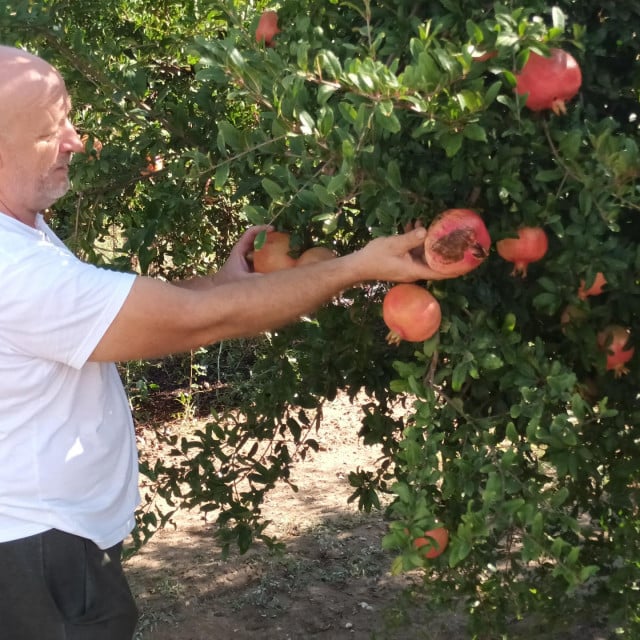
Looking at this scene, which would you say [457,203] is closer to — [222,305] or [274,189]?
[274,189]

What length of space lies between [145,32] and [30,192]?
1.28 m

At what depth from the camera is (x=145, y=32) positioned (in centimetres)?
302

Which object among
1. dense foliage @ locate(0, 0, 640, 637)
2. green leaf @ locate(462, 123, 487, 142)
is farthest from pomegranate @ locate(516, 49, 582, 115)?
green leaf @ locate(462, 123, 487, 142)

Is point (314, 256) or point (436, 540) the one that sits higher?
point (314, 256)

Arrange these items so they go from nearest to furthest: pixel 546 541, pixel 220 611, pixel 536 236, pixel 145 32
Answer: pixel 546 541 → pixel 536 236 → pixel 145 32 → pixel 220 611

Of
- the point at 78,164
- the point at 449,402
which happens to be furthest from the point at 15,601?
the point at 78,164

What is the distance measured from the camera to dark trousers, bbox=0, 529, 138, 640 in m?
1.90

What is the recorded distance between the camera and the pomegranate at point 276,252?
199 centimetres

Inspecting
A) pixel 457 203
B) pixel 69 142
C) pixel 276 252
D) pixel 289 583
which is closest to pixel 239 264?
pixel 276 252

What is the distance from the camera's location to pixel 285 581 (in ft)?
12.9

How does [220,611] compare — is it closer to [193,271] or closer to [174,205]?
[193,271]

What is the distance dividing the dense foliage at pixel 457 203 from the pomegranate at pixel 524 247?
21 mm

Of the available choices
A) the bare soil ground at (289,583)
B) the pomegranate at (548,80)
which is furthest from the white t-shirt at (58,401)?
the bare soil ground at (289,583)

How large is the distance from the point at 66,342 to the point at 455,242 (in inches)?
30.3
